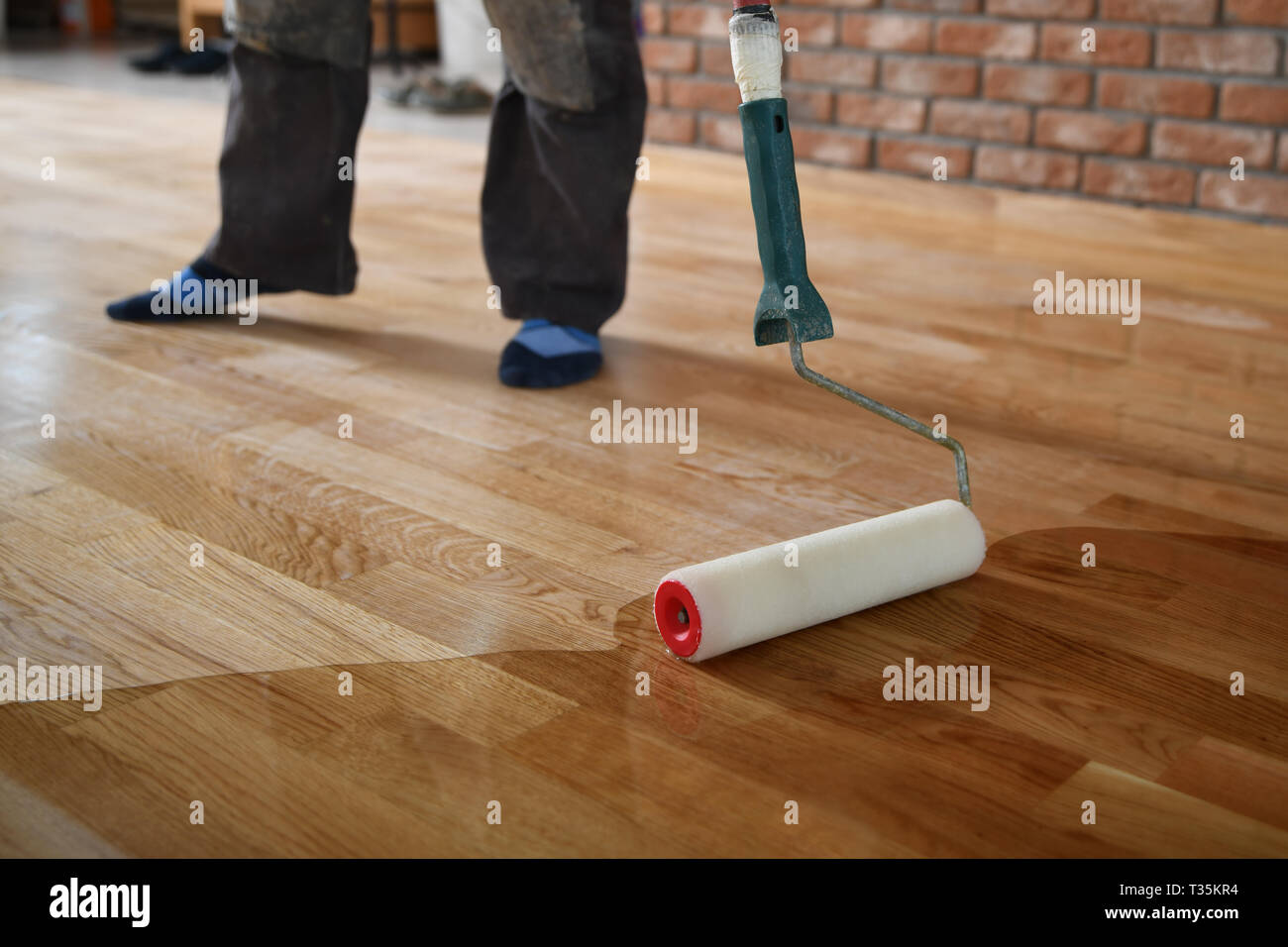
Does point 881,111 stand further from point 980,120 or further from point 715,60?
point 715,60

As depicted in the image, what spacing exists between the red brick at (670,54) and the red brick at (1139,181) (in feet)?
3.34

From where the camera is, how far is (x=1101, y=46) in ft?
8.50

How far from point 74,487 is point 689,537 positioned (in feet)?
2.00

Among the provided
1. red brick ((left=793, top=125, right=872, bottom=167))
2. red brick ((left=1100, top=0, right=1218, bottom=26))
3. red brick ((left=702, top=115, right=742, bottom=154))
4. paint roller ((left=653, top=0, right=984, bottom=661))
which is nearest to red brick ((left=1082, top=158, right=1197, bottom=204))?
red brick ((left=1100, top=0, right=1218, bottom=26))

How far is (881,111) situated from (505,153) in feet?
4.54

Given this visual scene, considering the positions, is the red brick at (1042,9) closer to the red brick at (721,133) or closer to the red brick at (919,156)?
the red brick at (919,156)

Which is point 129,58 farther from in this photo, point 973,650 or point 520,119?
point 973,650

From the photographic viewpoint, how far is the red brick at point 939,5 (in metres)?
2.74

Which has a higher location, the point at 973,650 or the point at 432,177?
the point at 432,177

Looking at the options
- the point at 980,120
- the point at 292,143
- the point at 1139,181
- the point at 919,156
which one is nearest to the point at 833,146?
the point at 919,156

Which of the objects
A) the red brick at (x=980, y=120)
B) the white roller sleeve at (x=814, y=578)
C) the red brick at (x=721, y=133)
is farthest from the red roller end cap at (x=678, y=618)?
the red brick at (x=721, y=133)

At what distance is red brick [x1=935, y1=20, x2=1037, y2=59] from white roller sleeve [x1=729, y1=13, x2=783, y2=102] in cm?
181

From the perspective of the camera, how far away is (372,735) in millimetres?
923

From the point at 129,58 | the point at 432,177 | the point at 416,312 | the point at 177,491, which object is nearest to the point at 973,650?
the point at 177,491
